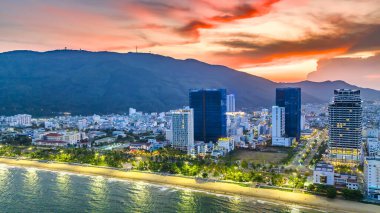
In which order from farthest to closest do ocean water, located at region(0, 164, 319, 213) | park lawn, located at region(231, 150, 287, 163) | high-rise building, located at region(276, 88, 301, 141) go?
1. high-rise building, located at region(276, 88, 301, 141)
2. park lawn, located at region(231, 150, 287, 163)
3. ocean water, located at region(0, 164, 319, 213)

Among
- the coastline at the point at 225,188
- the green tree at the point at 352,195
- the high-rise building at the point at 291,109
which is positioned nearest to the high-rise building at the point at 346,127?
the green tree at the point at 352,195

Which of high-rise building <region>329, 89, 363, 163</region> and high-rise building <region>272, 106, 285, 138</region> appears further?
high-rise building <region>272, 106, 285, 138</region>

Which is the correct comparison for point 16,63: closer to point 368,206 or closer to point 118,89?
point 118,89

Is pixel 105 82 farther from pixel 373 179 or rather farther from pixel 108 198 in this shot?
pixel 373 179

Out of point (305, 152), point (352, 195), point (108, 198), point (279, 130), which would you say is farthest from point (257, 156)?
point (108, 198)

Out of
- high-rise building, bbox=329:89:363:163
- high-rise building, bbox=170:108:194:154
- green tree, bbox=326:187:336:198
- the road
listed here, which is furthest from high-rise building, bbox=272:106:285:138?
green tree, bbox=326:187:336:198

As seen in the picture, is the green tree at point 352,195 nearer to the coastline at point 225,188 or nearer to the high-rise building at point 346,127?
the coastline at point 225,188

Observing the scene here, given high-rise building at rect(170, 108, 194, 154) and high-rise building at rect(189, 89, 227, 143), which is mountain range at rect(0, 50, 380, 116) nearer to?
high-rise building at rect(189, 89, 227, 143)

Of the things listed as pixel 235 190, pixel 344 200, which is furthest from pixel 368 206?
pixel 235 190
